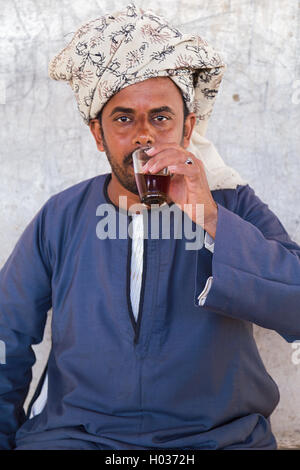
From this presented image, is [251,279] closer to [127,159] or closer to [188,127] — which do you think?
[127,159]

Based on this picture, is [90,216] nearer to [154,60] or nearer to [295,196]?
[154,60]

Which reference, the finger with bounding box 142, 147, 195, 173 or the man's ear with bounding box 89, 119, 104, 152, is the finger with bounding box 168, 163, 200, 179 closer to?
the finger with bounding box 142, 147, 195, 173

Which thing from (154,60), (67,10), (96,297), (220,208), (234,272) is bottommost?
(96,297)

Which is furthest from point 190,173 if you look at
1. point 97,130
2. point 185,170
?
point 97,130

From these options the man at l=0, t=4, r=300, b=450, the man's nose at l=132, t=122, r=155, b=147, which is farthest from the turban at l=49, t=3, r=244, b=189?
the man's nose at l=132, t=122, r=155, b=147

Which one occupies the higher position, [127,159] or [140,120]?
[140,120]

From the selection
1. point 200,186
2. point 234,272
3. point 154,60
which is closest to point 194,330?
point 234,272

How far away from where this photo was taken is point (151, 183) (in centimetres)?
207

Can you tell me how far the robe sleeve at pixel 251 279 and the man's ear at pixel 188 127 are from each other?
588 millimetres

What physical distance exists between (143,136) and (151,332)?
26.5 inches

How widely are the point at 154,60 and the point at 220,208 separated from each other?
0.65 metres

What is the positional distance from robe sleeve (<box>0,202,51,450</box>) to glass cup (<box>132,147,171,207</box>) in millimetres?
604

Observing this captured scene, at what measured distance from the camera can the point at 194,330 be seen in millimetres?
2279
